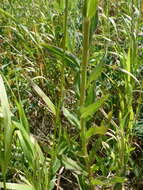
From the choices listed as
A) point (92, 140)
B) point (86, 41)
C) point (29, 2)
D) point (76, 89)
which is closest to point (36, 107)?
point (92, 140)

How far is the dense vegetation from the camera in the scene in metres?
0.81

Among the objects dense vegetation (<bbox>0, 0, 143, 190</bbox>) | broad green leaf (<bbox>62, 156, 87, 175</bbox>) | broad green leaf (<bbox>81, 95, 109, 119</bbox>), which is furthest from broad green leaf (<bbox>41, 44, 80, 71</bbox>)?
broad green leaf (<bbox>62, 156, 87, 175</bbox>)

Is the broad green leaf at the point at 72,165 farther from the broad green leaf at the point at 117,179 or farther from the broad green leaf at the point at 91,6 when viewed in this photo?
the broad green leaf at the point at 91,6

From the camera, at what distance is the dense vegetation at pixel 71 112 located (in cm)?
81

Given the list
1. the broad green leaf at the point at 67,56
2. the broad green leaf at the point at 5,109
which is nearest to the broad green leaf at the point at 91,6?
the broad green leaf at the point at 67,56

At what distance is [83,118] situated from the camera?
0.84m

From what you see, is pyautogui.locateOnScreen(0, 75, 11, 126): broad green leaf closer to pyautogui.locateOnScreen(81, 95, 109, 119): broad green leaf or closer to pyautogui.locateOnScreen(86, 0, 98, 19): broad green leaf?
pyautogui.locateOnScreen(81, 95, 109, 119): broad green leaf

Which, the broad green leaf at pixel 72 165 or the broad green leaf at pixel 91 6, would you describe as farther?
the broad green leaf at pixel 72 165

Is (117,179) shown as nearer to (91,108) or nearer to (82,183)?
(82,183)

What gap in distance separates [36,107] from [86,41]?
25.3 inches

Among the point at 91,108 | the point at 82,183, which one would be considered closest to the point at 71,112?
the point at 91,108

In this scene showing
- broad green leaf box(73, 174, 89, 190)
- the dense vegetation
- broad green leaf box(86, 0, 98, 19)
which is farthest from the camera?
broad green leaf box(73, 174, 89, 190)

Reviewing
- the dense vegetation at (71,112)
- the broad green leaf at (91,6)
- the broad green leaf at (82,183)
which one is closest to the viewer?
the broad green leaf at (91,6)

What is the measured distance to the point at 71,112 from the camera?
90 cm
